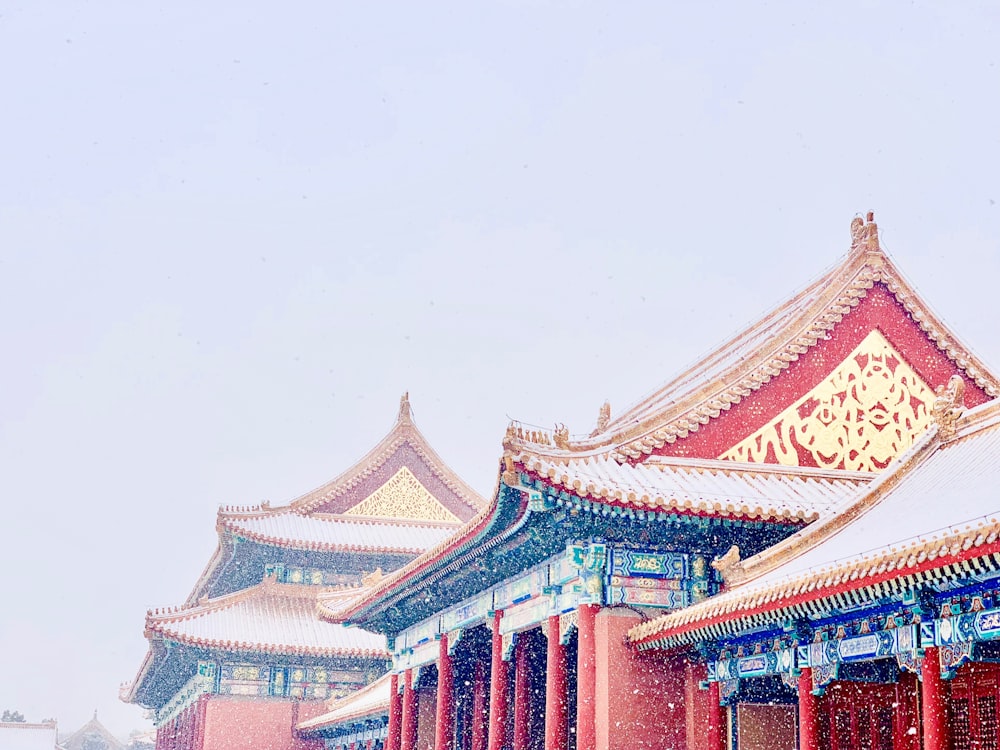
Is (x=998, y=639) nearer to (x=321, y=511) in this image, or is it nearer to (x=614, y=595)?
(x=614, y=595)

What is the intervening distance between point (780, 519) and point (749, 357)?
3.01 meters

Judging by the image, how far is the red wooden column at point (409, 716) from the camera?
24016 mm

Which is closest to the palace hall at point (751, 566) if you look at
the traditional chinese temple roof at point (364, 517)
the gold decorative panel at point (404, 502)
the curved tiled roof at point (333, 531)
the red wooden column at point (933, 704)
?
the red wooden column at point (933, 704)

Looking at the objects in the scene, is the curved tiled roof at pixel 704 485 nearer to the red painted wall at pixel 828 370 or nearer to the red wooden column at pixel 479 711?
the red painted wall at pixel 828 370

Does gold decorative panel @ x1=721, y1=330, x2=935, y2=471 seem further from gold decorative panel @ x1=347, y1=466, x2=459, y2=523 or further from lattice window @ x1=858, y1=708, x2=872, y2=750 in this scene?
gold decorative panel @ x1=347, y1=466, x2=459, y2=523

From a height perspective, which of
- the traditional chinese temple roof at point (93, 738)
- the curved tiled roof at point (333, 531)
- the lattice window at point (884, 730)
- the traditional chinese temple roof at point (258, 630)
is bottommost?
the lattice window at point (884, 730)

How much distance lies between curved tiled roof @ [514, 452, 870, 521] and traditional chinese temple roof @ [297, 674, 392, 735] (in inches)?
475

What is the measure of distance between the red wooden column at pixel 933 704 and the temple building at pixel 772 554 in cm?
2

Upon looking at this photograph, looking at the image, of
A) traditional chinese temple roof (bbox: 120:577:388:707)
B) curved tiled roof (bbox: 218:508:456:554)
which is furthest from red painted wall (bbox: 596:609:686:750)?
curved tiled roof (bbox: 218:508:456:554)

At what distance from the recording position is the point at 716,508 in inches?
603

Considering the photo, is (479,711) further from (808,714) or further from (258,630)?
(258,630)

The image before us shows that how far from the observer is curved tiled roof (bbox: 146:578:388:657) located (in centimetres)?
3180

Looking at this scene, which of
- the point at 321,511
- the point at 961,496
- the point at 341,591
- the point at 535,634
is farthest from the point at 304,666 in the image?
the point at 961,496

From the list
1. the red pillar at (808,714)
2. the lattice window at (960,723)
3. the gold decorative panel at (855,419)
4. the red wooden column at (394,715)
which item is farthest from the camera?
the red wooden column at (394,715)
